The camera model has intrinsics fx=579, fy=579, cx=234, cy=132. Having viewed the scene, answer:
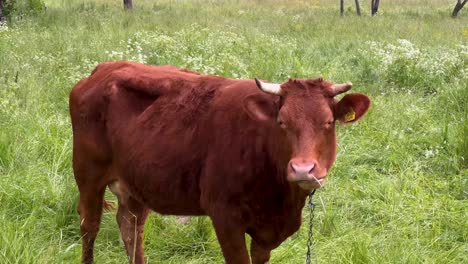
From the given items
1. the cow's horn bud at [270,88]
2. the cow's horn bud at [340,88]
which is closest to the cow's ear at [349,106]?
the cow's horn bud at [340,88]

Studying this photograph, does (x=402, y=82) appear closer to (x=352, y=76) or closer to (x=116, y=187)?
(x=352, y=76)

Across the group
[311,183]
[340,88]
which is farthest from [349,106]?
[311,183]

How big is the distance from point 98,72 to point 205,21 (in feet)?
36.4

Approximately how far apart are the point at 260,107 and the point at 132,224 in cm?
159

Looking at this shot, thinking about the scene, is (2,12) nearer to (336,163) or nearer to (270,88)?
(336,163)

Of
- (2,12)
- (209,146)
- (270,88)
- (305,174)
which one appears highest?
(270,88)

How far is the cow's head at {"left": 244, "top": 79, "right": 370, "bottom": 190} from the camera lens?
2457 mm

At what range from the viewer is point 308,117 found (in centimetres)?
258

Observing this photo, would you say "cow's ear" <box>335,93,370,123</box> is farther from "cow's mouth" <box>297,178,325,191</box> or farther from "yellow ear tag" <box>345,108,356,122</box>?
"cow's mouth" <box>297,178,325,191</box>

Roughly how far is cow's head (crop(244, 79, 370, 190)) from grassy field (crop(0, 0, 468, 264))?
122 cm

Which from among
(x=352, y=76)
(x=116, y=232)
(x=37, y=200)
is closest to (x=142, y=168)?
(x=116, y=232)

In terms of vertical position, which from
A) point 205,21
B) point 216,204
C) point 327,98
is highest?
point 327,98

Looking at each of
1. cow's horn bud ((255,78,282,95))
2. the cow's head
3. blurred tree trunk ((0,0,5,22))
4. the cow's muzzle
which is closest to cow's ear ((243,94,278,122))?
the cow's head

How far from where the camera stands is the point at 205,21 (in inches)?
579
